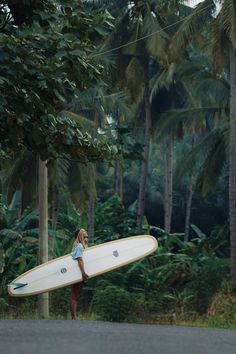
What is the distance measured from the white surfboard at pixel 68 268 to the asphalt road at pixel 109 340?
13.8 ft

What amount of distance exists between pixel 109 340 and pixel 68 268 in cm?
630

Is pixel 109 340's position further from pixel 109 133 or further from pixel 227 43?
pixel 227 43

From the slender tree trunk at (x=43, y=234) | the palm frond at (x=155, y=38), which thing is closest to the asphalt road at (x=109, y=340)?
the slender tree trunk at (x=43, y=234)

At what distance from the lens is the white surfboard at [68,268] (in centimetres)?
1523

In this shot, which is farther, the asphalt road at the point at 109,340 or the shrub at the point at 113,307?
the shrub at the point at 113,307

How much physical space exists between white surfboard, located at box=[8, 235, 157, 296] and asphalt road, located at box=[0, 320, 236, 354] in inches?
166

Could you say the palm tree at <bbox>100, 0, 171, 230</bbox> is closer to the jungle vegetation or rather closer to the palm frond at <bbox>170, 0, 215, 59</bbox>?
the jungle vegetation

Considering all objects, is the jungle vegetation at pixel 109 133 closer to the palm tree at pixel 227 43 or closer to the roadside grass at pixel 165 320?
the palm tree at pixel 227 43

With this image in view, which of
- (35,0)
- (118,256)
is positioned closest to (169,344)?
(35,0)

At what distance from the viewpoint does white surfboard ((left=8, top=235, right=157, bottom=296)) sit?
599 inches

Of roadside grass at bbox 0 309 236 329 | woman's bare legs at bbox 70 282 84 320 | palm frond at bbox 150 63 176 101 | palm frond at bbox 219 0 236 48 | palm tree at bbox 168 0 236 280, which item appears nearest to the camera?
woman's bare legs at bbox 70 282 84 320

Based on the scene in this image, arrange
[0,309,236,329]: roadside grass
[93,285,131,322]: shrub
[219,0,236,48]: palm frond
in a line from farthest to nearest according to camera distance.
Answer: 1. [219,0,236,48]: palm frond
2. [0,309,236,329]: roadside grass
3. [93,285,131,322]: shrub

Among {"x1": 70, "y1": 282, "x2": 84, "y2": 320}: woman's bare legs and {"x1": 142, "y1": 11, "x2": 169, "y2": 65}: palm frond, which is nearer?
{"x1": 70, "y1": 282, "x2": 84, "y2": 320}: woman's bare legs

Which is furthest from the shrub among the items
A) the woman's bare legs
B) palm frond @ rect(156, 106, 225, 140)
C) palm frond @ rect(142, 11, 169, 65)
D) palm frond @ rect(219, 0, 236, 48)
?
palm frond @ rect(156, 106, 225, 140)
